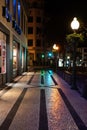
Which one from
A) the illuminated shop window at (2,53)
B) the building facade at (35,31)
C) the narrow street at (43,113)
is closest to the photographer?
the narrow street at (43,113)

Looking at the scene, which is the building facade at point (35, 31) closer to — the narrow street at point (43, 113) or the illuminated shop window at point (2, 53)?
the illuminated shop window at point (2, 53)

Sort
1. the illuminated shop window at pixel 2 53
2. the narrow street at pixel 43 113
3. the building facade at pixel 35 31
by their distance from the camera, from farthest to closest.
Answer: the building facade at pixel 35 31 → the illuminated shop window at pixel 2 53 → the narrow street at pixel 43 113

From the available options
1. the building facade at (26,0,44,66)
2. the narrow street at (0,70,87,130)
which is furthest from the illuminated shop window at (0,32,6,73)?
the building facade at (26,0,44,66)

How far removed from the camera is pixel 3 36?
939 inches

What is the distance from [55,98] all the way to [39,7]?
84.6 m

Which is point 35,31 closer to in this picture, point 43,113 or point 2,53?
point 2,53

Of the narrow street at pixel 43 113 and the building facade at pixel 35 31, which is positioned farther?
the building facade at pixel 35 31

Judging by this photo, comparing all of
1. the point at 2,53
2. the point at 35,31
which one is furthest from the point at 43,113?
the point at 35,31

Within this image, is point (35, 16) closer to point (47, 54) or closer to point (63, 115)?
point (47, 54)

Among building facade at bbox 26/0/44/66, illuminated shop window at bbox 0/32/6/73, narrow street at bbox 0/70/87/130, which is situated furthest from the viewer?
building facade at bbox 26/0/44/66

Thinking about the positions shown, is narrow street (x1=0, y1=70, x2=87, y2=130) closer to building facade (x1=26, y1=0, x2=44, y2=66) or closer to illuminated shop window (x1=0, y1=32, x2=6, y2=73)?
illuminated shop window (x1=0, y1=32, x2=6, y2=73)

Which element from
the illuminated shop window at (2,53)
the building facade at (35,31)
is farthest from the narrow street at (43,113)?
the building facade at (35,31)

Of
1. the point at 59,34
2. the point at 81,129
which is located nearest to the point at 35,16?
the point at 59,34

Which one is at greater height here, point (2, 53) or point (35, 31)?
point (35, 31)
